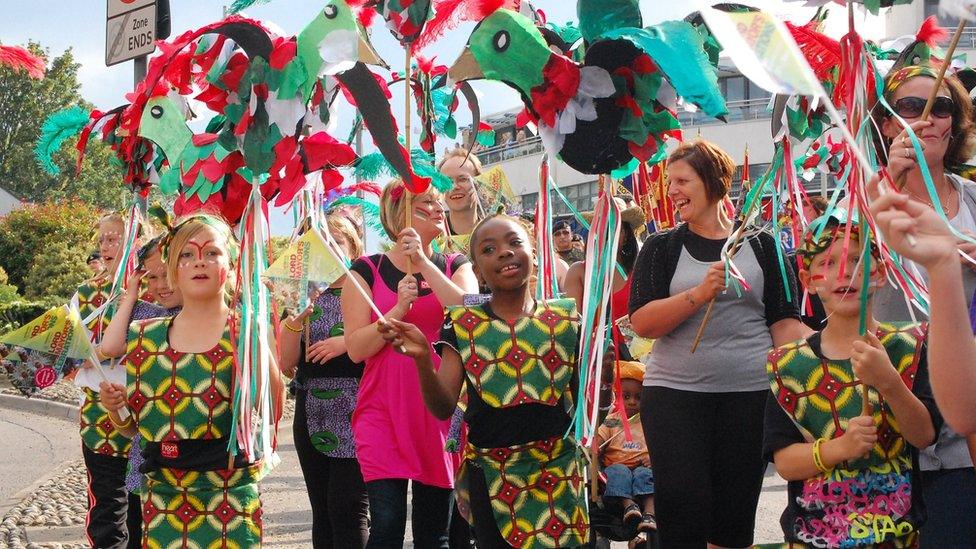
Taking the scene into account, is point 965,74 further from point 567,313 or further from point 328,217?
point 328,217

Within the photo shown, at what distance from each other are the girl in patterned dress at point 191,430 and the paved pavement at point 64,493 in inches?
94.7

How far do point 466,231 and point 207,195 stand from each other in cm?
155

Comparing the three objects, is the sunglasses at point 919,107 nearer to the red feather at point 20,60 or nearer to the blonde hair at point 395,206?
the blonde hair at point 395,206

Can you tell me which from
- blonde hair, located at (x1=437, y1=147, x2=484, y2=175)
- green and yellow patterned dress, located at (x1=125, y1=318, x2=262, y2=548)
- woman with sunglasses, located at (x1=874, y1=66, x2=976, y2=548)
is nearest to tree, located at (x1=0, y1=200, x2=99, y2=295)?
blonde hair, located at (x1=437, y1=147, x2=484, y2=175)

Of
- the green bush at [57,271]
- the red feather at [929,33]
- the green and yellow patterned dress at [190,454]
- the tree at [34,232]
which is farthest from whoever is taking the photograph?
the tree at [34,232]

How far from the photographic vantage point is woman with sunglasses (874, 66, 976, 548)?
319 centimetres

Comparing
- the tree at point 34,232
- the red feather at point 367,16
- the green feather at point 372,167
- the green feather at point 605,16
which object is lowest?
the green feather at point 372,167

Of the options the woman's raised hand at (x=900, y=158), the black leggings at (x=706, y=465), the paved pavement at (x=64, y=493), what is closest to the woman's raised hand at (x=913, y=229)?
the woman's raised hand at (x=900, y=158)

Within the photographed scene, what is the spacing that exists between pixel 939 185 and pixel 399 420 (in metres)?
2.11

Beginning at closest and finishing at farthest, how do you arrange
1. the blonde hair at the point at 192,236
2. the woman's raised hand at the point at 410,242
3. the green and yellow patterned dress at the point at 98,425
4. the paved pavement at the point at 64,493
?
the woman's raised hand at the point at 410,242 → the blonde hair at the point at 192,236 → the green and yellow patterned dress at the point at 98,425 → the paved pavement at the point at 64,493

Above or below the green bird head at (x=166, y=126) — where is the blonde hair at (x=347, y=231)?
below

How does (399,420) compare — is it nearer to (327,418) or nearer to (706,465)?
(327,418)

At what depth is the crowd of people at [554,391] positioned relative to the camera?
319cm

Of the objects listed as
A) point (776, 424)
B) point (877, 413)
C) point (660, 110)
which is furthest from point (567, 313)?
point (877, 413)
